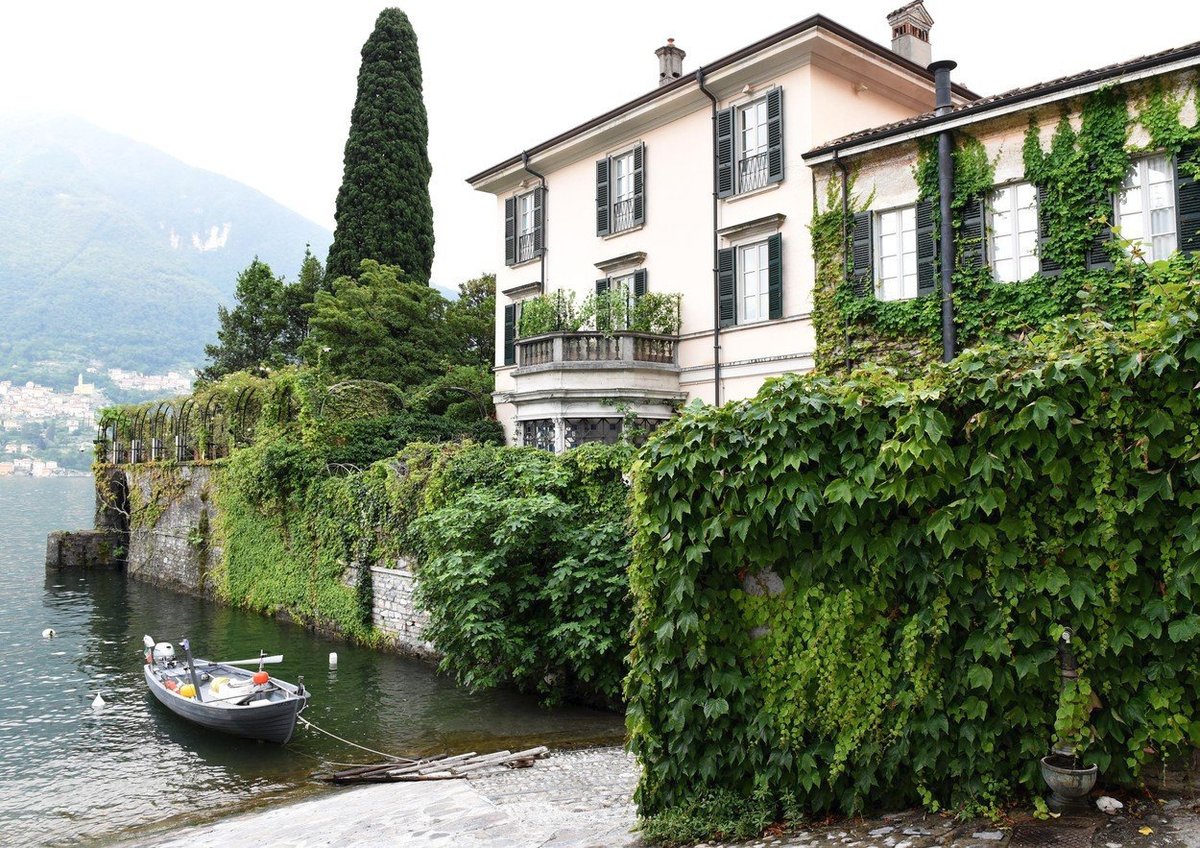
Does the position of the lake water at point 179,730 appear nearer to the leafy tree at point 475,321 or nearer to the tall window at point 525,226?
the tall window at point 525,226

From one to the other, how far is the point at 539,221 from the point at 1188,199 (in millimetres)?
18723

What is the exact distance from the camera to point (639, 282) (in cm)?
2519

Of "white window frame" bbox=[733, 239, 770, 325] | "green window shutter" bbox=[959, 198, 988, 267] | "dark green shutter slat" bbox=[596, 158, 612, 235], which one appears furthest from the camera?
"dark green shutter slat" bbox=[596, 158, 612, 235]

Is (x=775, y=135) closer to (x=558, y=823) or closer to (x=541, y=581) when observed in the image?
(x=541, y=581)

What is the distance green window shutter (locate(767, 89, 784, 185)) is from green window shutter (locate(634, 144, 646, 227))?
184 inches

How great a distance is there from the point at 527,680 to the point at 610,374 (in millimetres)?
8949

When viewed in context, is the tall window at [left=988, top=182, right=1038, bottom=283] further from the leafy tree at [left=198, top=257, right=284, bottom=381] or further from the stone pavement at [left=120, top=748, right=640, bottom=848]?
the leafy tree at [left=198, top=257, right=284, bottom=381]

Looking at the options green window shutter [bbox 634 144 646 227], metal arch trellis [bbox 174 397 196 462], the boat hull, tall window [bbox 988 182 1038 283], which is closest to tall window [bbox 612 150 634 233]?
green window shutter [bbox 634 144 646 227]

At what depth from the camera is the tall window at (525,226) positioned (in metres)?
29.3

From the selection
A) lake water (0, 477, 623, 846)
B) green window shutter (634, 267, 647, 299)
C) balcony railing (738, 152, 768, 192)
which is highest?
balcony railing (738, 152, 768, 192)

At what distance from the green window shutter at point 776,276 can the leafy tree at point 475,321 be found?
16.1 m

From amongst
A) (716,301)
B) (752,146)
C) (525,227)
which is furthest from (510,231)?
(752,146)

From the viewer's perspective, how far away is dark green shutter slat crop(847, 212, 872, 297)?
62.4 feet

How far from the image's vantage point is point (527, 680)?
16.7 m
